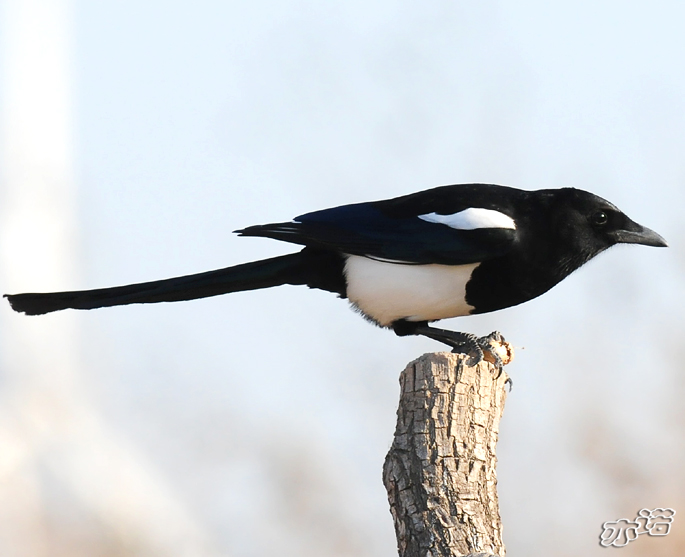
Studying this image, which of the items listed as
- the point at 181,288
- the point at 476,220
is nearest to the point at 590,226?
the point at 476,220

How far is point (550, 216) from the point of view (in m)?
4.03

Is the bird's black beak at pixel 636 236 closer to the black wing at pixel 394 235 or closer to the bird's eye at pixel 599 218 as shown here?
the bird's eye at pixel 599 218

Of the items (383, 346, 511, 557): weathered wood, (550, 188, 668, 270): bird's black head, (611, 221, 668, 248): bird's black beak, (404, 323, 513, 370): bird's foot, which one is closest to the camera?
(383, 346, 511, 557): weathered wood

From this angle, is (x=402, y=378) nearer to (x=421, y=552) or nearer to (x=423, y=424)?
(x=423, y=424)

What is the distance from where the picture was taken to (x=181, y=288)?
4.07 meters

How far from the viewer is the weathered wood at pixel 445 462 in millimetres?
2750

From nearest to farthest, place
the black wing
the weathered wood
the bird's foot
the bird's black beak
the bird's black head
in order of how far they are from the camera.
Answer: the weathered wood
the bird's foot
the black wing
the bird's black head
the bird's black beak

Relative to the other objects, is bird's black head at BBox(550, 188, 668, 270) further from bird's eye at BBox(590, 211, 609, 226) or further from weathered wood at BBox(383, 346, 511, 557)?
weathered wood at BBox(383, 346, 511, 557)

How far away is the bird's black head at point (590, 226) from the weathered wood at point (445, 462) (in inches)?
47.3

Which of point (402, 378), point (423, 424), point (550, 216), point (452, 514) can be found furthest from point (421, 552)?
point (550, 216)

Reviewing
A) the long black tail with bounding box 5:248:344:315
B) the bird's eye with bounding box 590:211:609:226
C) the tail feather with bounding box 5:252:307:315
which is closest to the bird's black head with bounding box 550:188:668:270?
the bird's eye with bounding box 590:211:609:226

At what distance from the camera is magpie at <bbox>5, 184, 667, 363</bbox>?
389 centimetres

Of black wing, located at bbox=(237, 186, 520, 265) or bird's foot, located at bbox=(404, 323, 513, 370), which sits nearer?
bird's foot, located at bbox=(404, 323, 513, 370)

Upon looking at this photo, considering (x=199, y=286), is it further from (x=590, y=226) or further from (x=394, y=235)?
(x=590, y=226)
